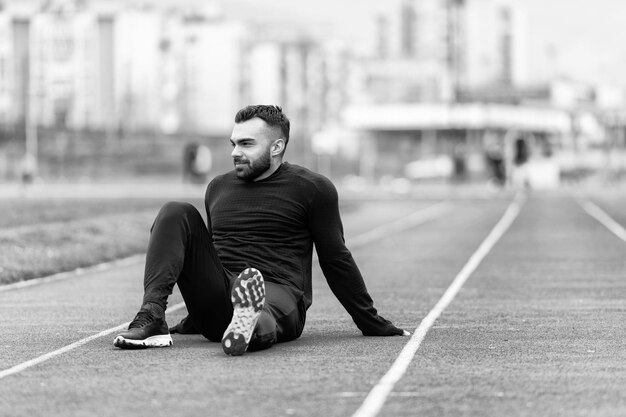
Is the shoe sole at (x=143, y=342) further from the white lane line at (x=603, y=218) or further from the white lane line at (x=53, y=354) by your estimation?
the white lane line at (x=603, y=218)

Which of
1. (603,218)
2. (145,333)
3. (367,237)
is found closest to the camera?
(145,333)

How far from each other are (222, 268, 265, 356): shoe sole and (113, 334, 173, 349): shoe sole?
0.64 metres

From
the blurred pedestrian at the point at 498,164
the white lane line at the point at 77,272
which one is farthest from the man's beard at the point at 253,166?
the blurred pedestrian at the point at 498,164

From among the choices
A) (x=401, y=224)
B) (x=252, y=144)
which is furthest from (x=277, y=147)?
(x=401, y=224)

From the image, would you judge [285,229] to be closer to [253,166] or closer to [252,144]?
[253,166]

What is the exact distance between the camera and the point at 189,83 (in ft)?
519

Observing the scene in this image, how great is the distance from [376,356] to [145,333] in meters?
1.45

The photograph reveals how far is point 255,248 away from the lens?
10.2 m

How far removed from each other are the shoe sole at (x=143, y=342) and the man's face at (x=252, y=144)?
1.20 m

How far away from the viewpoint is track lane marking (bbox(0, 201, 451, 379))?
30.4ft

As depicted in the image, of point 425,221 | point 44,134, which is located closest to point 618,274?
point 425,221

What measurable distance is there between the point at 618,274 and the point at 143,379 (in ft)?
33.2

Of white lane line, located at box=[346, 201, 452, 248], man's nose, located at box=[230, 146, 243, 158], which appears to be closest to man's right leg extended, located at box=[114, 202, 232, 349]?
man's nose, located at box=[230, 146, 243, 158]

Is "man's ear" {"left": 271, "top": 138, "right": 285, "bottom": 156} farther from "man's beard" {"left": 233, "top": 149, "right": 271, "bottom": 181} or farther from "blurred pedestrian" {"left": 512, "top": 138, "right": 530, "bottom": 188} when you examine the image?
"blurred pedestrian" {"left": 512, "top": 138, "right": 530, "bottom": 188}
